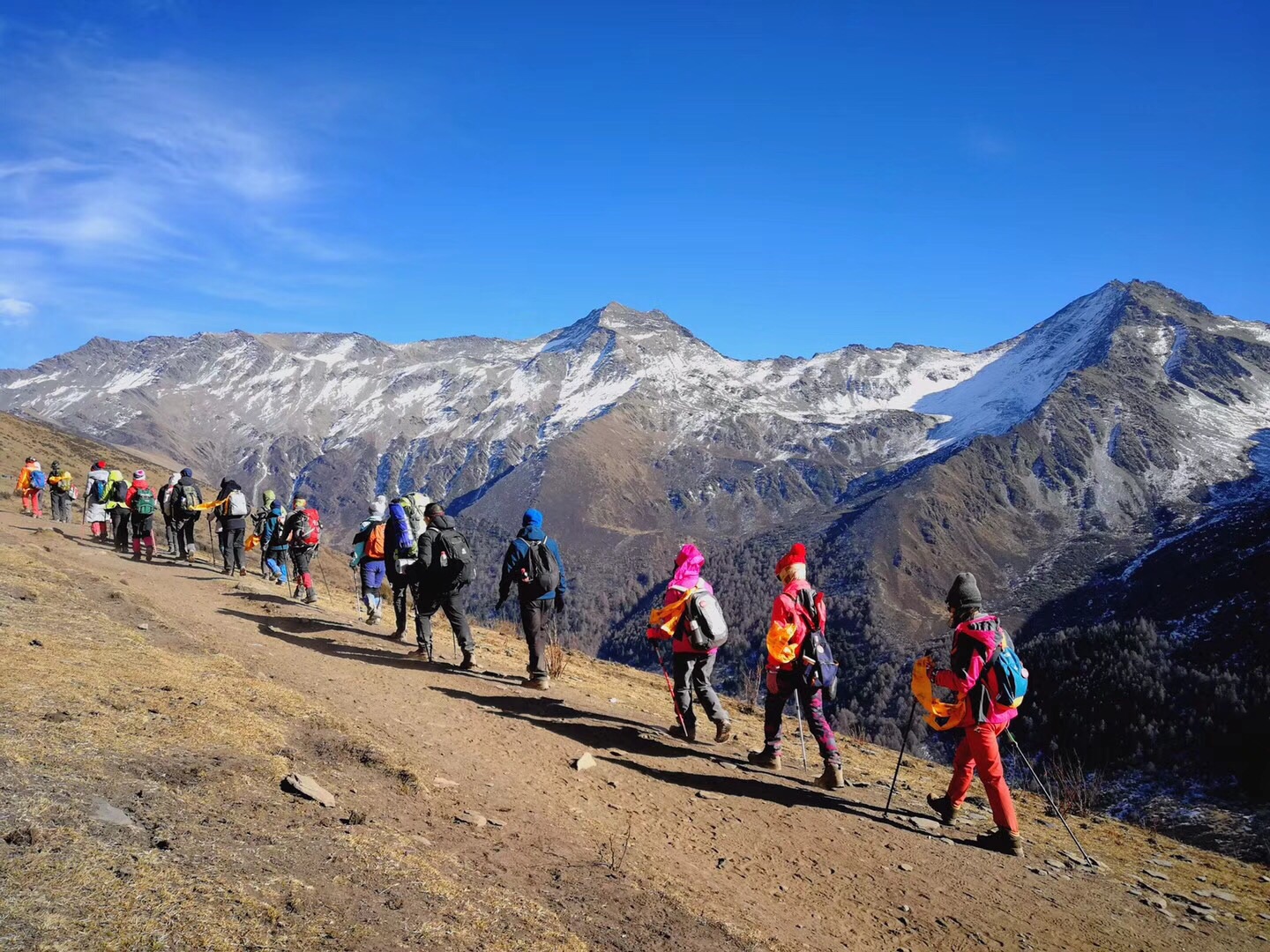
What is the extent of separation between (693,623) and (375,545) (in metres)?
8.47

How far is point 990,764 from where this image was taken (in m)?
7.93

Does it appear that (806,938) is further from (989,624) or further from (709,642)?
(709,642)

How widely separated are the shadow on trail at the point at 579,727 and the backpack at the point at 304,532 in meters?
8.56

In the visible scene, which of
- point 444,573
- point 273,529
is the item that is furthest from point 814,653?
point 273,529

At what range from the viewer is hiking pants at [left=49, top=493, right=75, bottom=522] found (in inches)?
1083

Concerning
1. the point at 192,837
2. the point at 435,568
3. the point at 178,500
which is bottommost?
the point at 192,837

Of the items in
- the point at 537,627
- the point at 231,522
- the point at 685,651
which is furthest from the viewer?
the point at 231,522

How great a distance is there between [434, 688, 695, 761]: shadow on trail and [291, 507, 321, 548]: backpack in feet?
28.1

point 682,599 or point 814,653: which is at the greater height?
point 682,599

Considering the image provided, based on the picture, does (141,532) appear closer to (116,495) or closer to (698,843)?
(116,495)

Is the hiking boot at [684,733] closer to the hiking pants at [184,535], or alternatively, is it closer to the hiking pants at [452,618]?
the hiking pants at [452,618]

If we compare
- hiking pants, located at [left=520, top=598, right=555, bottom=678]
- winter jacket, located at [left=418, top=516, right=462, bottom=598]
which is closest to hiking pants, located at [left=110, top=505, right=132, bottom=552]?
winter jacket, located at [left=418, top=516, right=462, bottom=598]

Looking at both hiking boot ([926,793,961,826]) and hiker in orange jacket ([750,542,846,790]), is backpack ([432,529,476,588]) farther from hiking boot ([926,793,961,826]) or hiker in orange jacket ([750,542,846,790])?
hiking boot ([926,793,961,826])

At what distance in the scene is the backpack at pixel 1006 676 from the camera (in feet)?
26.0
